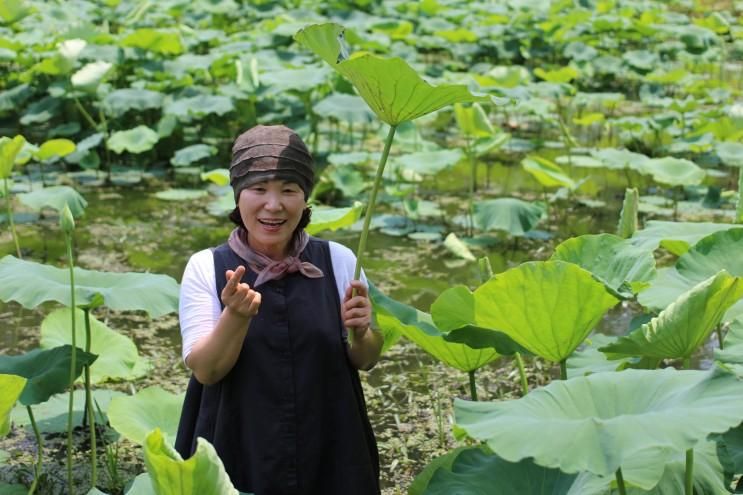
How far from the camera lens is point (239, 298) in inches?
63.7

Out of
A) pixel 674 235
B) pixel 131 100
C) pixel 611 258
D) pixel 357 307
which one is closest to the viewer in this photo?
pixel 357 307

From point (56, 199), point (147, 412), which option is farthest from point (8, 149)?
point (147, 412)

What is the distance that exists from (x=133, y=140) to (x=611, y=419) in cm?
437

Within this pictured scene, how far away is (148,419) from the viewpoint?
2482 mm

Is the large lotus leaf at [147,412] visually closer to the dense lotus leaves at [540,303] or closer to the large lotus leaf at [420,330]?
the large lotus leaf at [420,330]

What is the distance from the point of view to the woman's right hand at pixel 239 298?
1.61m

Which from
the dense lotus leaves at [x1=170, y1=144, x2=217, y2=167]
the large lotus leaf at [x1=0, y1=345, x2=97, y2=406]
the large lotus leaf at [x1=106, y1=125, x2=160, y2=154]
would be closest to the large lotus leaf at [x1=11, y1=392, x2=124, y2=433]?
the large lotus leaf at [x1=0, y1=345, x2=97, y2=406]

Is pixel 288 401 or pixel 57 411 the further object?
pixel 57 411

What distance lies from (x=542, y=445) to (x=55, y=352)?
1.32 meters

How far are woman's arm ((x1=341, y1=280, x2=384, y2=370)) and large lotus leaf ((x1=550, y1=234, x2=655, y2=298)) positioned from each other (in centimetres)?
47

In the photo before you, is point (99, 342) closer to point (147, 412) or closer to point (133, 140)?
point (147, 412)

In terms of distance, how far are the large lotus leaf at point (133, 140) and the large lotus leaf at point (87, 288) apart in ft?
9.98

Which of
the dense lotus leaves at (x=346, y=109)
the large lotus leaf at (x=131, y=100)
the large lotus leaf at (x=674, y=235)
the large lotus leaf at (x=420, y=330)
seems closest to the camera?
the large lotus leaf at (x=420, y=330)

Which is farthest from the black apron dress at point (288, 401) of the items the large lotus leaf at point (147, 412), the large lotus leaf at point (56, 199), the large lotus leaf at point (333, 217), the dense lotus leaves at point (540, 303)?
the large lotus leaf at point (56, 199)
